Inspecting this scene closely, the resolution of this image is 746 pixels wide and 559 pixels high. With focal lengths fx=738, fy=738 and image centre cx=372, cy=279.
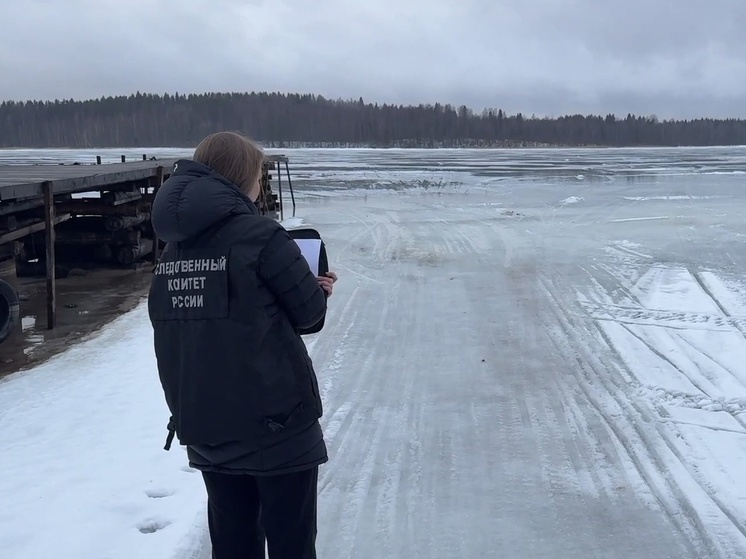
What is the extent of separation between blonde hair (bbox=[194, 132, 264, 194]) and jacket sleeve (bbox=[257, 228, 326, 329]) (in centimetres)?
26

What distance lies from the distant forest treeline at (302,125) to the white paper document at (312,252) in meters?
118

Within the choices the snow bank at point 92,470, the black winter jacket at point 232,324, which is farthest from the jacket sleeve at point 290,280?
the snow bank at point 92,470

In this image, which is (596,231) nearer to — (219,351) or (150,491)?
(150,491)

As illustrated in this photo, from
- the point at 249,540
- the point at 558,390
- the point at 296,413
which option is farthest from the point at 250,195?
the point at 558,390

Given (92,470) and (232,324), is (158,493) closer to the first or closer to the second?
(92,470)

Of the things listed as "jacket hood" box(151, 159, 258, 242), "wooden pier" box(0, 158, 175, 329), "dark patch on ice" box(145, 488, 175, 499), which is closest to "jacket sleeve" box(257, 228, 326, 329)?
"jacket hood" box(151, 159, 258, 242)

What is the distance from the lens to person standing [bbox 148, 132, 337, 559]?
2.28 meters

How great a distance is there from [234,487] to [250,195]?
99 centimetres

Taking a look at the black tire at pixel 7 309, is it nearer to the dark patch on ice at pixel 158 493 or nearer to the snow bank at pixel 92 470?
the snow bank at pixel 92 470

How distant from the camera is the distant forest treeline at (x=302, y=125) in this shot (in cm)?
12712

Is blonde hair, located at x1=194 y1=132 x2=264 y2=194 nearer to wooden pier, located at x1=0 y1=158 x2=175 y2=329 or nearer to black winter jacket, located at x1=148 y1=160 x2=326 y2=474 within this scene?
black winter jacket, located at x1=148 y1=160 x2=326 y2=474

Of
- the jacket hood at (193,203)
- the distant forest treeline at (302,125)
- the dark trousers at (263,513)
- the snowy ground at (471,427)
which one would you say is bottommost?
the snowy ground at (471,427)

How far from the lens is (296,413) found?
7.73 ft

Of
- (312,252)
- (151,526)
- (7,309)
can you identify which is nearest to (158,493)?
(151,526)
